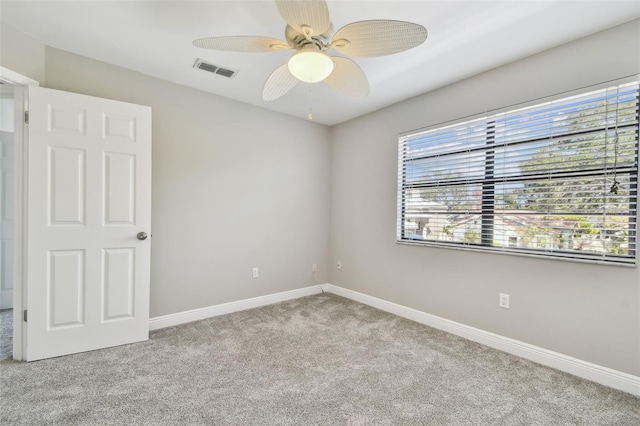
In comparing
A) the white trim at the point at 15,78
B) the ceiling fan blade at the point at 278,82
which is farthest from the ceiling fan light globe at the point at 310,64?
the white trim at the point at 15,78

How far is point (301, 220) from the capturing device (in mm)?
3850

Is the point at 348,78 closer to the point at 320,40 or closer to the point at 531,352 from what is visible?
the point at 320,40

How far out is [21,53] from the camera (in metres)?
2.06

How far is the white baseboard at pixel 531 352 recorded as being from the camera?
1.87 m

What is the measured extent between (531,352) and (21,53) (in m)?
4.47

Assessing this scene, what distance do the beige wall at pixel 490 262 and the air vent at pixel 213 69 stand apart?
1.74 meters

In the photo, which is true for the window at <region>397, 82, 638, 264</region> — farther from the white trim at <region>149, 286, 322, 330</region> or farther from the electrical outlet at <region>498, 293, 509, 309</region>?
the white trim at <region>149, 286, 322, 330</region>

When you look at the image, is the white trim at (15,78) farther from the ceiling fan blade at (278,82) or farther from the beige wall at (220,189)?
the ceiling fan blade at (278,82)

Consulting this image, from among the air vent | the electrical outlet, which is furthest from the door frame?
the electrical outlet

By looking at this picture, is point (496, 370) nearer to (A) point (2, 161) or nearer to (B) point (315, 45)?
(B) point (315, 45)

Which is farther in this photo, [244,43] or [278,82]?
[278,82]

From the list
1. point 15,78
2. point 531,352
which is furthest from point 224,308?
point 531,352

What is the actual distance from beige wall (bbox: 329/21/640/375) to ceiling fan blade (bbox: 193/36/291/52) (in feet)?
6.35

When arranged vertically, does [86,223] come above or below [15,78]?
below
